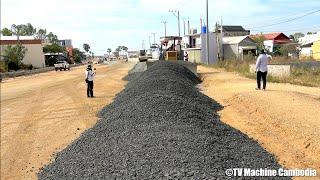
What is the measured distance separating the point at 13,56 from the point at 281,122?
54048 millimetres

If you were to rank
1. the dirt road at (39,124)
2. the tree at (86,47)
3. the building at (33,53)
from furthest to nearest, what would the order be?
the tree at (86,47)
the building at (33,53)
the dirt road at (39,124)

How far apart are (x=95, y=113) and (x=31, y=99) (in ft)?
27.6

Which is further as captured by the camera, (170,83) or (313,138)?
(170,83)

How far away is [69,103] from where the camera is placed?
20.6m

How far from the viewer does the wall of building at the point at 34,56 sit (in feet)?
228

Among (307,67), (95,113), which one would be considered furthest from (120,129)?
(307,67)

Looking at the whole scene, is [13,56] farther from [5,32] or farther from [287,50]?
[287,50]

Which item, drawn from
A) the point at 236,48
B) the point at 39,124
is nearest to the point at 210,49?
the point at 236,48

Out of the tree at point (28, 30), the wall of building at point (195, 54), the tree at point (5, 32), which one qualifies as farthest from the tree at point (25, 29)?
the wall of building at point (195, 54)

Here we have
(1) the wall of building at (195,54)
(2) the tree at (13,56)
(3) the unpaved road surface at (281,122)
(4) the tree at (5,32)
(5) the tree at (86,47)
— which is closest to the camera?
(3) the unpaved road surface at (281,122)

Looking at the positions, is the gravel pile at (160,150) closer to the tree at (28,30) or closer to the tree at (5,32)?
the tree at (5,32)

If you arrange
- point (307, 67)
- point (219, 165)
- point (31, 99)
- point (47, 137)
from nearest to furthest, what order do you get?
point (219, 165), point (47, 137), point (31, 99), point (307, 67)

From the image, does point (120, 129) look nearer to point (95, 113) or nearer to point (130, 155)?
point (130, 155)

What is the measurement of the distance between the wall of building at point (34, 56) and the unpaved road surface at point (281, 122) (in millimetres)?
58358
